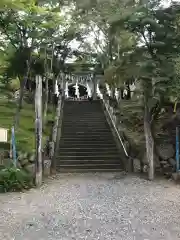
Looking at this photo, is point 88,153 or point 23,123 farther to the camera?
point 23,123

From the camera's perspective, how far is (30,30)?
14836 mm

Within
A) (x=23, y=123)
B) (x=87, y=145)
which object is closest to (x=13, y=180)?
(x=87, y=145)

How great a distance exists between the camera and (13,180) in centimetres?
1029

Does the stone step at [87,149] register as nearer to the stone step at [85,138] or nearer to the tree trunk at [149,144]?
the stone step at [85,138]

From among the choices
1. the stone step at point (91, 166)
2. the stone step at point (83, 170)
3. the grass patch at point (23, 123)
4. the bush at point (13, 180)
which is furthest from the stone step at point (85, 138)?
the bush at point (13, 180)

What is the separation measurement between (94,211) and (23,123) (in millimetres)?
9766

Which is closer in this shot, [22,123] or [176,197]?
[176,197]

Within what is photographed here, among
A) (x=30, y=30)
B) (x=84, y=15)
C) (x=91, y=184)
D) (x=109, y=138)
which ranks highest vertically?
(x=84, y=15)

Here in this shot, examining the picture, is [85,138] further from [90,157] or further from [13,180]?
[13,180]

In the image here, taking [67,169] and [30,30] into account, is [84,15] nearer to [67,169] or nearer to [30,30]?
[30,30]

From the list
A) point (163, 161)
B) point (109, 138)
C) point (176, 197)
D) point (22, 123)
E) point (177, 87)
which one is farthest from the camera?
point (22, 123)

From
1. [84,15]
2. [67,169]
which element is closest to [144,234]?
[67,169]

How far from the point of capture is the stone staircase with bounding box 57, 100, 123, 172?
13.4m

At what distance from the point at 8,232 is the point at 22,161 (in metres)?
5.23
